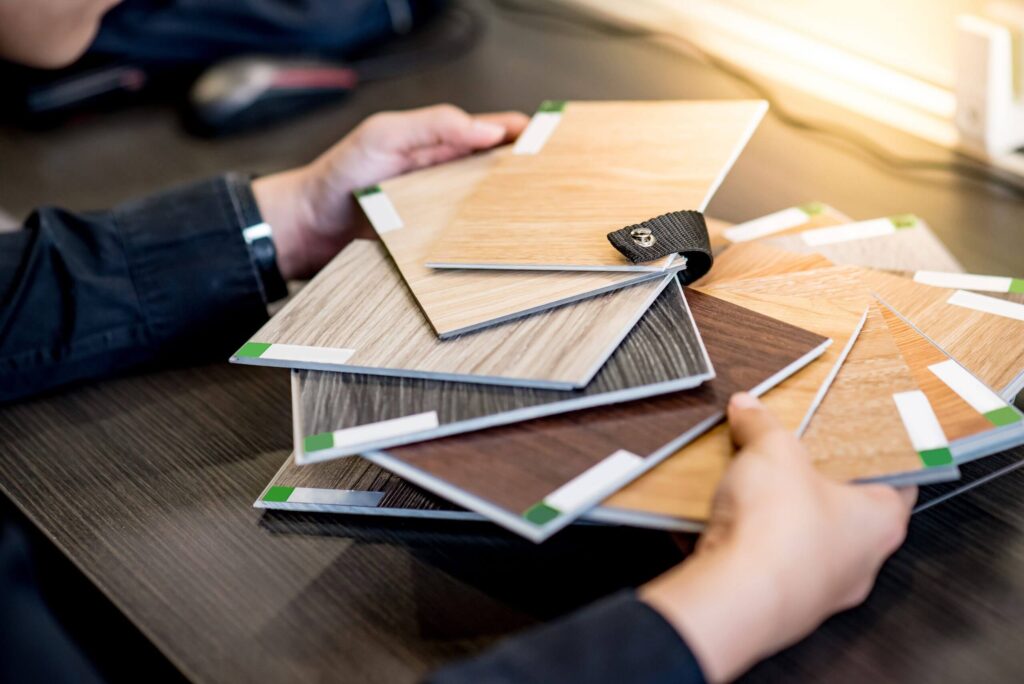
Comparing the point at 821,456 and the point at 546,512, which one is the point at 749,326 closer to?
the point at 821,456

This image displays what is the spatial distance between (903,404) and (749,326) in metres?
0.12

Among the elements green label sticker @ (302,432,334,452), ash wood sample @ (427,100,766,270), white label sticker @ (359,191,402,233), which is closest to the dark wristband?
white label sticker @ (359,191,402,233)

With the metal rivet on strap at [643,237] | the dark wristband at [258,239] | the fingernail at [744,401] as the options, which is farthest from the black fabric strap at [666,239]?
the dark wristband at [258,239]

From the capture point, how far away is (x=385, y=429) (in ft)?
2.08

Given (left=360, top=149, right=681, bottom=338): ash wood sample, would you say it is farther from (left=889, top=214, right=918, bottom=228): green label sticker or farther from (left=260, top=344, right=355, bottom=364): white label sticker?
(left=889, top=214, right=918, bottom=228): green label sticker

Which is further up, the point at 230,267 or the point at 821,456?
the point at 821,456

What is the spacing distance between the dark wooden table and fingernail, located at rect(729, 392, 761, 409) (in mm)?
114

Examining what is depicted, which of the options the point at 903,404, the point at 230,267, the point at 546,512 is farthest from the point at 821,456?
the point at 230,267

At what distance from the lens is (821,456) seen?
62 centimetres

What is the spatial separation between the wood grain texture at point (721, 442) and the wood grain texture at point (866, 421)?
0.04 feet

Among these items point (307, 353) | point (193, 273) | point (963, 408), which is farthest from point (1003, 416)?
point (193, 273)

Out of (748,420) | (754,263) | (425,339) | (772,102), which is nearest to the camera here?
(748,420)

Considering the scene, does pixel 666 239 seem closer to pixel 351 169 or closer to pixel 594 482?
pixel 594 482

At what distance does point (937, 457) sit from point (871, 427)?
0.04 m
